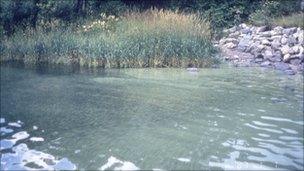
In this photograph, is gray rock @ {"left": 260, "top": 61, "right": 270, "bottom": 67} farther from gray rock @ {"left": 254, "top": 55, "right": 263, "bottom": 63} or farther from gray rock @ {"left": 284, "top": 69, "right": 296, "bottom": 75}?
gray rock @ {"left": 284, "top": 69, "right": 296, "bottom": 75}

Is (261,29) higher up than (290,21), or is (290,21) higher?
(290,21)

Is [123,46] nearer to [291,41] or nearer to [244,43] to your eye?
[244,43]

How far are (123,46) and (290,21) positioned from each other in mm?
6237

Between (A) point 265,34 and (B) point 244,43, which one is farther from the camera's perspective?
(A) point 265,34

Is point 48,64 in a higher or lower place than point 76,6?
lower

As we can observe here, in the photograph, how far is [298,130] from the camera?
669 cm

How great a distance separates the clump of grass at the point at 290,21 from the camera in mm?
15523

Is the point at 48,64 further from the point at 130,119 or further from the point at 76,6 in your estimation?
the point at 130,119

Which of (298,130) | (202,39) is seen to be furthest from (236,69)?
(298,130)

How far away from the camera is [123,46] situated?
1255 centimetres

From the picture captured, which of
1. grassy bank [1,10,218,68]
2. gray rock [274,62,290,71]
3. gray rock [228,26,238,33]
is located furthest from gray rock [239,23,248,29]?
gray rock [274,62,290,71]

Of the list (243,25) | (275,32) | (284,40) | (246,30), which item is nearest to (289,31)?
(275,32)

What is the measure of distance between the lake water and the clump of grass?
507cm

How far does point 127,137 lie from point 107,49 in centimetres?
649
